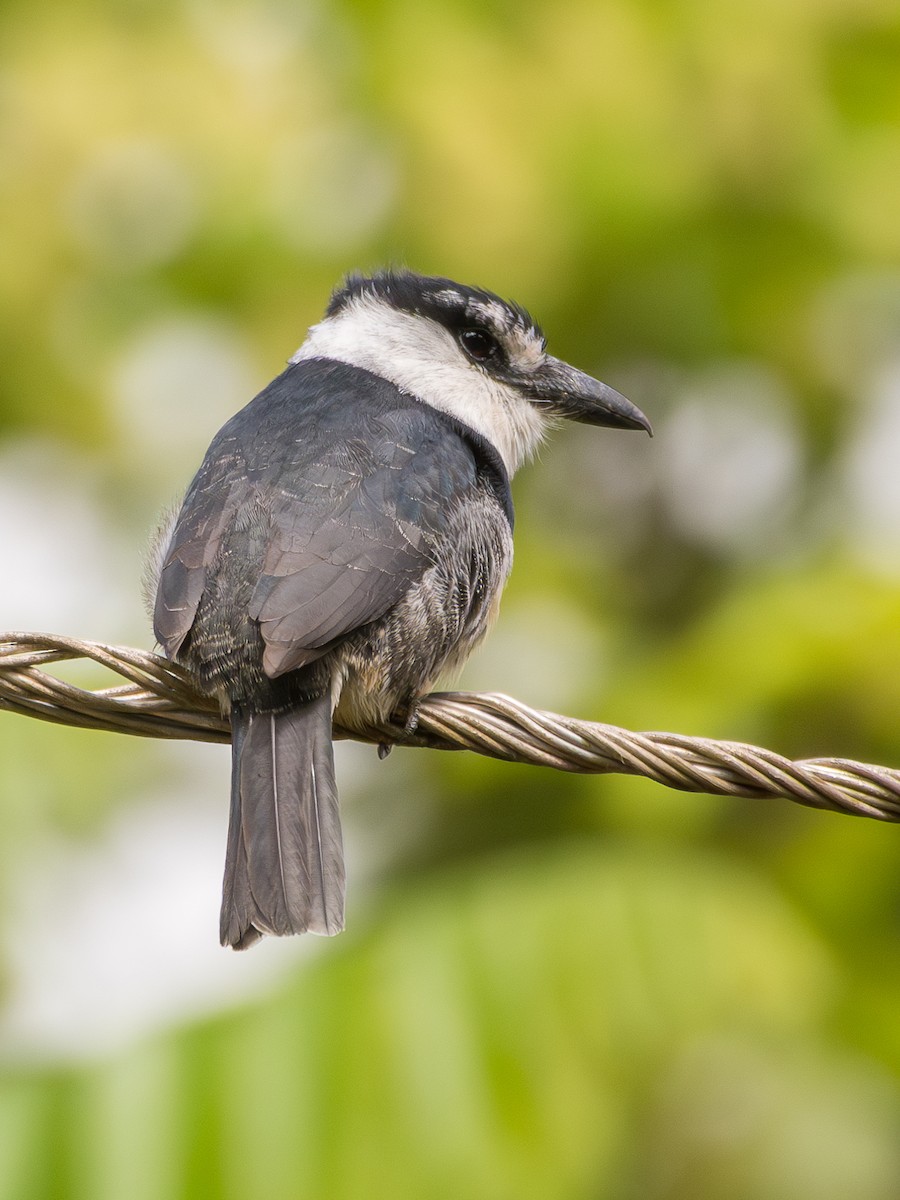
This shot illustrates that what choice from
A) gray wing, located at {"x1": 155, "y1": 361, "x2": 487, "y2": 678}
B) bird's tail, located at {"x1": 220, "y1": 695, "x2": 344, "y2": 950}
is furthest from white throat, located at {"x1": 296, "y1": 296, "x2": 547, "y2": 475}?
bird's tail, located at {"x1": 220, "y1": 695, "x2": 344, "y2": 950}

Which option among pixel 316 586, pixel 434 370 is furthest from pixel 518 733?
pixel 434 370

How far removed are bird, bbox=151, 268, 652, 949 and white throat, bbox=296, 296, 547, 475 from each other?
5cm

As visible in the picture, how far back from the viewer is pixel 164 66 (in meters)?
6.95

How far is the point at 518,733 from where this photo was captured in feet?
8.85

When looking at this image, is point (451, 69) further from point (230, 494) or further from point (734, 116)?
point (230, 494)

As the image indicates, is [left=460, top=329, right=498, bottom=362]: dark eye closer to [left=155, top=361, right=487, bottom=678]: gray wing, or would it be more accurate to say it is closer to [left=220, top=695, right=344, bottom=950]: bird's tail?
[left=155, top=361, right=487, bottom=678]: gray wing

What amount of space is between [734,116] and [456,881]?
425 cm

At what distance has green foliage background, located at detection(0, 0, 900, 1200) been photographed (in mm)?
4098

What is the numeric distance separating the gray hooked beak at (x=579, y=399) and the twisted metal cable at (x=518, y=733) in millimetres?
1521

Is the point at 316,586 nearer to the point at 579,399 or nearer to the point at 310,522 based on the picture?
the point at 310,522

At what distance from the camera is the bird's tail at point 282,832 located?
2990mm

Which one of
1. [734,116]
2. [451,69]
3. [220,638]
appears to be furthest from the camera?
[734,116]

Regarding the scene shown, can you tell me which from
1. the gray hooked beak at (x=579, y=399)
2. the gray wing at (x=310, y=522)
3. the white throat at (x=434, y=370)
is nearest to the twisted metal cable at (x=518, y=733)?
the gray wing at (x=310, y=522)

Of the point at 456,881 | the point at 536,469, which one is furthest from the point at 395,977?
the point at 536,469
